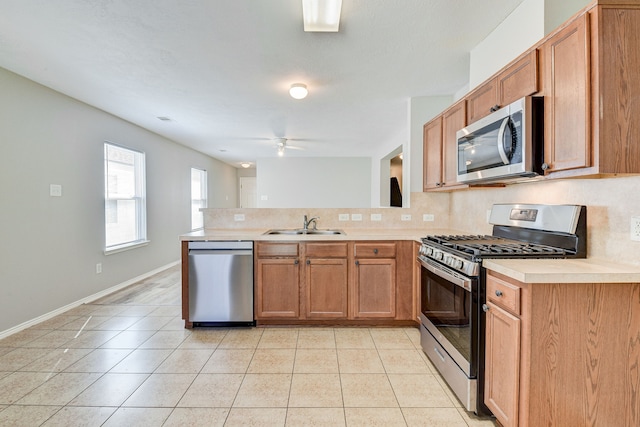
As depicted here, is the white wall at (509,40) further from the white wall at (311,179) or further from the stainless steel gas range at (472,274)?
the white wall at (311,179)

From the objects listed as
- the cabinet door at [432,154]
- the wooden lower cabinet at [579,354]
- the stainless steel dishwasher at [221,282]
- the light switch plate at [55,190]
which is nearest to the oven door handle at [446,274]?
the wooden lower cabinet at [579,354]

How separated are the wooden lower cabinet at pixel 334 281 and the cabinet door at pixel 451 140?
72cm

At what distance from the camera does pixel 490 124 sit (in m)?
1.97

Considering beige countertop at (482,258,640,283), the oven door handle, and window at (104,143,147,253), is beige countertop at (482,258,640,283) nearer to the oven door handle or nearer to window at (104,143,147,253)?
the oven door handle

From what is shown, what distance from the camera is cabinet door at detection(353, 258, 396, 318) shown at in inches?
113

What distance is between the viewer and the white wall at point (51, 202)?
2.81 m

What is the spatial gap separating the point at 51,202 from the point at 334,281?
10.1 feet

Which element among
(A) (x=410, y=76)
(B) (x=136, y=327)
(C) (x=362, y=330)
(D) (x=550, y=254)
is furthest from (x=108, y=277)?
(D) (x=550, y=254)

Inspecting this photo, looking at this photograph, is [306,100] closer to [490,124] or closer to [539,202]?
[490,124]

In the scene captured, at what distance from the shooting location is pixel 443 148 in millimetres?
2809

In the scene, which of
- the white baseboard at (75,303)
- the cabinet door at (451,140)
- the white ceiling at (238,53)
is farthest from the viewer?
the white baseboard at (75,303)

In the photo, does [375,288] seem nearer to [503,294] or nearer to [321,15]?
[503,294]

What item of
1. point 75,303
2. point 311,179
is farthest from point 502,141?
point 311,179

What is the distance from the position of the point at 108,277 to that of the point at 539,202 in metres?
4.79
